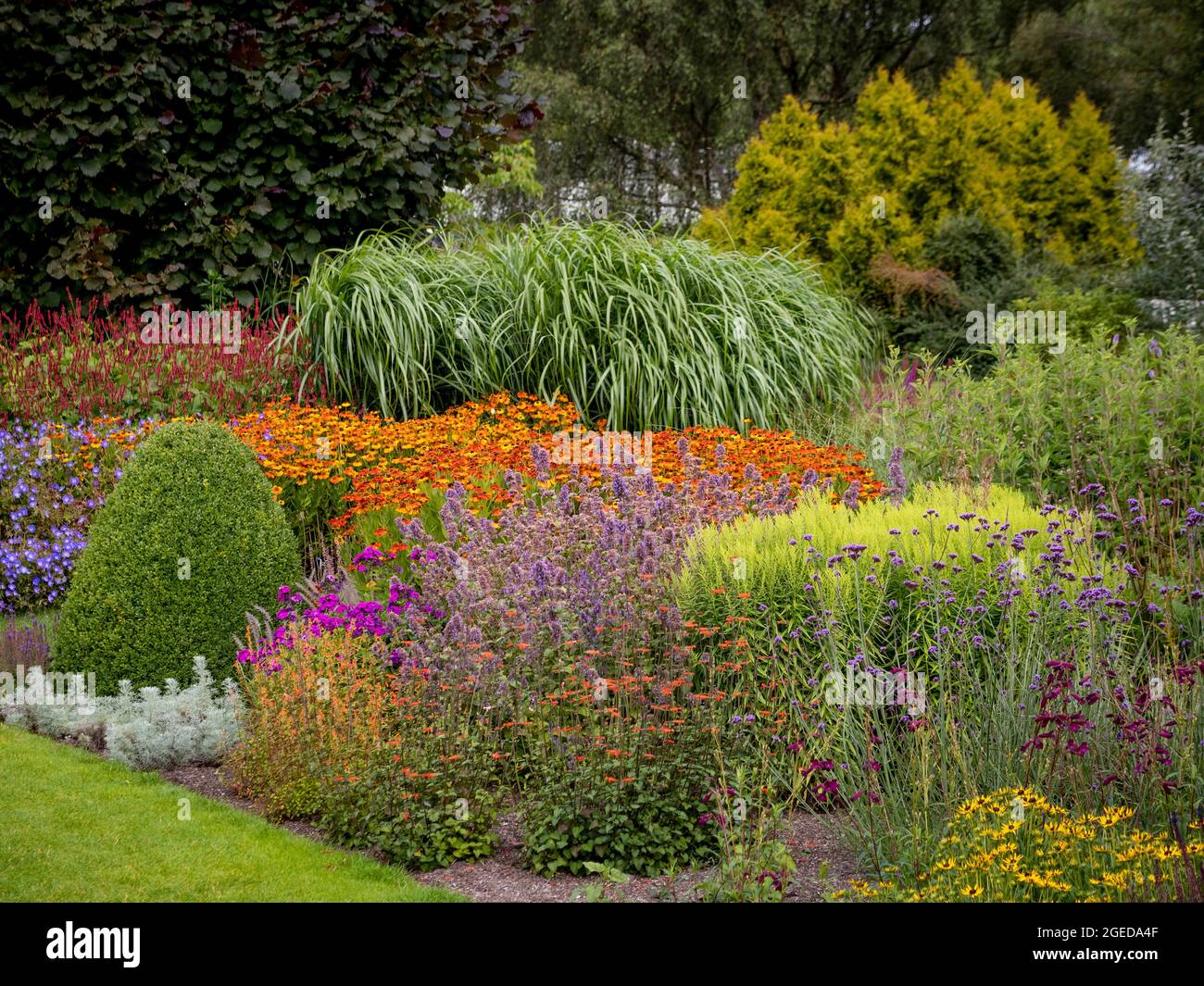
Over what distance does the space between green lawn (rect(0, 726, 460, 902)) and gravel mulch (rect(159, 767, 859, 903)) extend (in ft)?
0.52

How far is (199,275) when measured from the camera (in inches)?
379

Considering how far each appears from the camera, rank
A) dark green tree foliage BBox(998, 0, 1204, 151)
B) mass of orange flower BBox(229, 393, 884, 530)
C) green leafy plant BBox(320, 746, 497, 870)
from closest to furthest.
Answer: green leafy plant BBox(320, 746, 497, 870)
mass of orange flower BBox(229, 393, 884, 530)
dark green tree foliage BBox(998, 0, 1204, 151)

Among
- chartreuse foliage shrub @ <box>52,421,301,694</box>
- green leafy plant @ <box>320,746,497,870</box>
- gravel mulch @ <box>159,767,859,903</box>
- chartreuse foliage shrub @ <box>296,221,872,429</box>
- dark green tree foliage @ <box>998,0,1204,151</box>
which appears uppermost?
dark green tree foliage @ <box>998,0,1204,151</box>

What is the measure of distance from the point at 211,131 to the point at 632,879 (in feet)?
25.7

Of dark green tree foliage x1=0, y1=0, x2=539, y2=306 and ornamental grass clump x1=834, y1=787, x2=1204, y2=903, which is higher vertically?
dark green tree foliage x1=0, y1=0, x2=539, y2=306

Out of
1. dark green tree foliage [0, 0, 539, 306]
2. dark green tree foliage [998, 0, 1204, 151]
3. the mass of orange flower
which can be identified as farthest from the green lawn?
dark green tree foliage [998, 0, 1204, 151]

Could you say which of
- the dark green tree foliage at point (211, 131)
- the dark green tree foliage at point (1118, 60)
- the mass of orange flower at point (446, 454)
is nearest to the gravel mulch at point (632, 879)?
the mass of orange flower at point (446, 454)

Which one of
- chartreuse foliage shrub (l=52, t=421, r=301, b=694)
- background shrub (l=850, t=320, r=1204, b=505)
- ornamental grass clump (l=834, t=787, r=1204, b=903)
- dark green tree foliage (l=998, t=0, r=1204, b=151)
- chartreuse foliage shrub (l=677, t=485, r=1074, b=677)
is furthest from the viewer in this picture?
dark green tree foliage (l=998, t=0, r=1204, b=151)

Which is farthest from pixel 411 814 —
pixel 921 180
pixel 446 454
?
pixel 921 180

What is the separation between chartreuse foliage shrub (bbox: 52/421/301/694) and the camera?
5.22 m

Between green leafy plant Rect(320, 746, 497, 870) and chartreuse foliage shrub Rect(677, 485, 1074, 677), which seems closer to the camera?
green leafy plant Rect(320, 746, 497, 870)

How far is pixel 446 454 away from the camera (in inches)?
269

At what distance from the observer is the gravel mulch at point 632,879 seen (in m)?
3.54

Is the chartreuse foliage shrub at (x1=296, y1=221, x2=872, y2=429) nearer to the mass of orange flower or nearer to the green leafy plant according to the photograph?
the mass of orange flower
